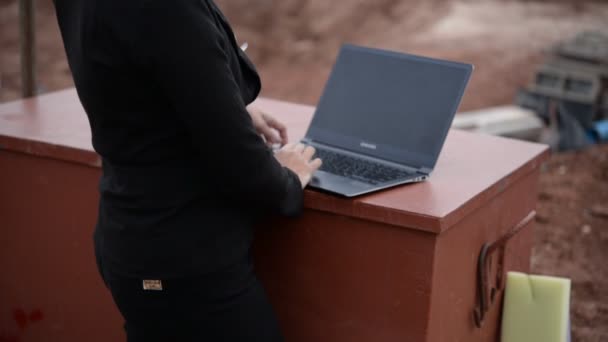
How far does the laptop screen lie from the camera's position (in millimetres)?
2309

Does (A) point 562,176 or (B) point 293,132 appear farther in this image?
(A) point 562,176

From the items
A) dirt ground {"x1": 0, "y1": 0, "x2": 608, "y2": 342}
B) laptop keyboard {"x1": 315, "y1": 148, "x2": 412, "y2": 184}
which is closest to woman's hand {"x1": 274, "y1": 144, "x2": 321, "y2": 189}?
laptop keyboard {"x1": 315, "y1": 148, "x2": 412, "y2": 184}

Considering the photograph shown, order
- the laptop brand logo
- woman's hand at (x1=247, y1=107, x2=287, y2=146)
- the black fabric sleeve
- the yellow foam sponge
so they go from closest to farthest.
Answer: the black fabric sleeve → woman's hand at (x1=247, y1=107, x2=287, y2=146) → the laptop brand logo → the yellow foam sponge

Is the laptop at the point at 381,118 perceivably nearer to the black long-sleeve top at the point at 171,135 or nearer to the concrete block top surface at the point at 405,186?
the concrete block top surface at the point at 405,186

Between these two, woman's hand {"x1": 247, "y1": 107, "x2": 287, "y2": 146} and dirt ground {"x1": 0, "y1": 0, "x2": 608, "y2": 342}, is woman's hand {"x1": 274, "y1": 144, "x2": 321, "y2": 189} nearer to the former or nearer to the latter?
woman's hand {"x1": 247, "y1": 107, "x2": 287, "y2": 146}

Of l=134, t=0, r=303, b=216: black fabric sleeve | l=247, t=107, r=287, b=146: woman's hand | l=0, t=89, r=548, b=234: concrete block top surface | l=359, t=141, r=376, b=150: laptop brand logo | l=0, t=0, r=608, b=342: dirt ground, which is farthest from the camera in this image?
l=0, t=0, r=608, b=342: dirt ground

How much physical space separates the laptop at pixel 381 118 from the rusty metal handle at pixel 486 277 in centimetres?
29

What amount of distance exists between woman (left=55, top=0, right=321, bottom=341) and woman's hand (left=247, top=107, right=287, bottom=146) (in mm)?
197

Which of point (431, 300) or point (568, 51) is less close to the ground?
point (568, 51)

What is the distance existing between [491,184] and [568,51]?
16.7ft

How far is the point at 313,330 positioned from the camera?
236 cm

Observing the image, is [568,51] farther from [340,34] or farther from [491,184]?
[491,184]

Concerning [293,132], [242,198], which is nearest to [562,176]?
[293,132]

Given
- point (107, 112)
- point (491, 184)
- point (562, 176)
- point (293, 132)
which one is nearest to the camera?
point (107, 112)
